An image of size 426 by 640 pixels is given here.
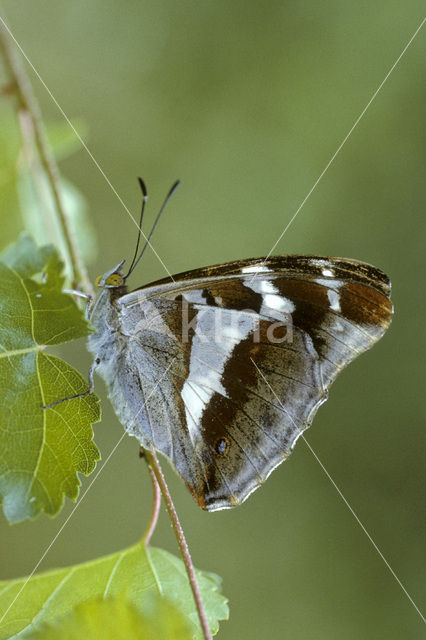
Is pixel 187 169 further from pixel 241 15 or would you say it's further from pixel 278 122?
pixel 241 15

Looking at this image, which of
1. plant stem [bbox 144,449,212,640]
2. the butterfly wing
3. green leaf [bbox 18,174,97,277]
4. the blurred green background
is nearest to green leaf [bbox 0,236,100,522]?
plant stem [bbox 144,449,212,640]

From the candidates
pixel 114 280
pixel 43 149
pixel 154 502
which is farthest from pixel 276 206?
pixel 154 502

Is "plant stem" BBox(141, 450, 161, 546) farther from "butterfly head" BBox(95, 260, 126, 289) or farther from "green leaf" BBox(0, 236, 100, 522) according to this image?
"butterfly head" BBox(95, 260, 126, 289)

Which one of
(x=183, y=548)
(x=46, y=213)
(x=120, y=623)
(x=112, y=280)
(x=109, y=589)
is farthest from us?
(x=46, y=213)

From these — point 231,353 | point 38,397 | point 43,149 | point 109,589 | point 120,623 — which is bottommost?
point 109,589

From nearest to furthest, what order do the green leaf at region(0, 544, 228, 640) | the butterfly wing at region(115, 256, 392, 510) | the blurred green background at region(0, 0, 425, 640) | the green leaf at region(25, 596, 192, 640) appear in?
the green leaf at region(25, 596, 192, 640) < the green leaf at region(0, 544, 228, 640) < the butterfly wing at region(115, 256, 392, 510) < the blurred green background at region(0, 0, 425, 640)

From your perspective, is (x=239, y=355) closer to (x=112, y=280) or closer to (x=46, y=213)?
(x=112, y=280)
